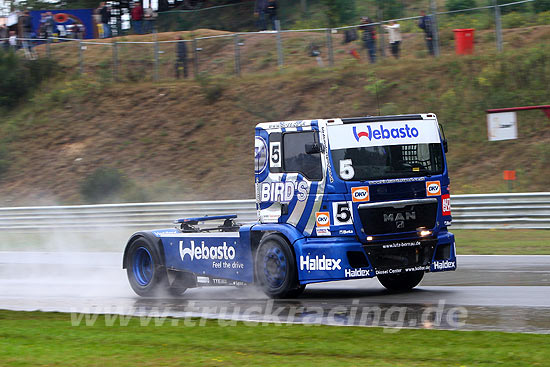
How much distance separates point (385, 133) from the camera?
10.9 meters

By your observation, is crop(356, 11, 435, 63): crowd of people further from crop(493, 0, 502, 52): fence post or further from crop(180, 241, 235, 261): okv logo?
crop(180, 241, 235, 261): okv logo

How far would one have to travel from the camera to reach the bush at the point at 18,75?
35.2 metres

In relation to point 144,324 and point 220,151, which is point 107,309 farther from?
point 220,151

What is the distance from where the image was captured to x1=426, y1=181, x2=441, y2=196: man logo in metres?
11.0

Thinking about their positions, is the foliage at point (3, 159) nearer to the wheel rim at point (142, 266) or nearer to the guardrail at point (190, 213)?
the guardrail at point (190, 213)

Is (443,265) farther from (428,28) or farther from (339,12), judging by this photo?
(339,12)

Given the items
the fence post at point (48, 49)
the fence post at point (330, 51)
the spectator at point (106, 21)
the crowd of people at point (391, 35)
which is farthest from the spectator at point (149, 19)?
the crowd of people at point (391, 35)

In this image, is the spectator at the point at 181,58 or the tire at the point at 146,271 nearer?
the tire at the point at 146,271

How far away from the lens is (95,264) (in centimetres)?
1686

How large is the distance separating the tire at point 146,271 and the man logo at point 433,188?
4.03 metres

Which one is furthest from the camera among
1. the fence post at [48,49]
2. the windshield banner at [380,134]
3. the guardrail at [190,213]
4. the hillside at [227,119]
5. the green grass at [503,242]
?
the fence post at [48,49]

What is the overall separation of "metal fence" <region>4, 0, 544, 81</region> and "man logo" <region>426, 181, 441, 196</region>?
53.1ft

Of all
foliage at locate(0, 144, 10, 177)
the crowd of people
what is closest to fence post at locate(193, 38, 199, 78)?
the crowd of people

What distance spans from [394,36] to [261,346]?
21.5 m
